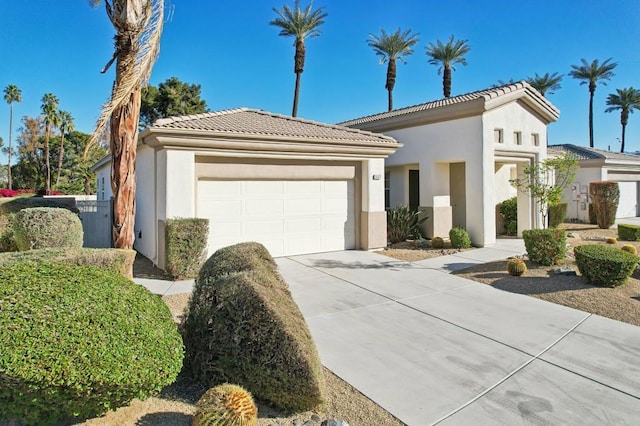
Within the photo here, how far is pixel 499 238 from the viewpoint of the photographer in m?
16.4

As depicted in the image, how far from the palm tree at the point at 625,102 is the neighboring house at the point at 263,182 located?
44374mm

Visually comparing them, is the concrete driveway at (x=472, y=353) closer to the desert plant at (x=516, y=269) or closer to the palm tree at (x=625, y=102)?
A: the desert plant at (x=516, y=269)

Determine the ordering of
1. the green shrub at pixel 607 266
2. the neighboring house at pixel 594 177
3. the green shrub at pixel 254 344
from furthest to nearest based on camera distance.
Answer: the neighboring house at pixel 594 177
the green shrub at pixel 607 266
the green shrub at pixel 254 344

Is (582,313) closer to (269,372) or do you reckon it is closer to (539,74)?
(269,372)

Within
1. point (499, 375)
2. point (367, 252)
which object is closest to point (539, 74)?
point (367, 252)

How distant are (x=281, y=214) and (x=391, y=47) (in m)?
25.5

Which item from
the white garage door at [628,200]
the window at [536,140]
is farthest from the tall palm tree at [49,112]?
the white garage door at [628,200]

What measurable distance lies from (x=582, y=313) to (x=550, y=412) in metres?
3.93

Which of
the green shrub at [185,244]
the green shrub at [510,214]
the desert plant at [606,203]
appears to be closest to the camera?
the green shrub at [185,244]

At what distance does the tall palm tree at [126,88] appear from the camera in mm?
8180

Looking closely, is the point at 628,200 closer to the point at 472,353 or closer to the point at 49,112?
the point at 472,353

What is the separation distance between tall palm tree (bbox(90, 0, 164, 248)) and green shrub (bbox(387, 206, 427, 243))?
30.2 ft

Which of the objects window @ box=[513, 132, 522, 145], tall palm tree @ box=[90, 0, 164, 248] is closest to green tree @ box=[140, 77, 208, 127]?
tall palm tree @ box=[90, 0, 164, 248]

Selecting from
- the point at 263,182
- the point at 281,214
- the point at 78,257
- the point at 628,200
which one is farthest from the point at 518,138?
the point at 628,200
